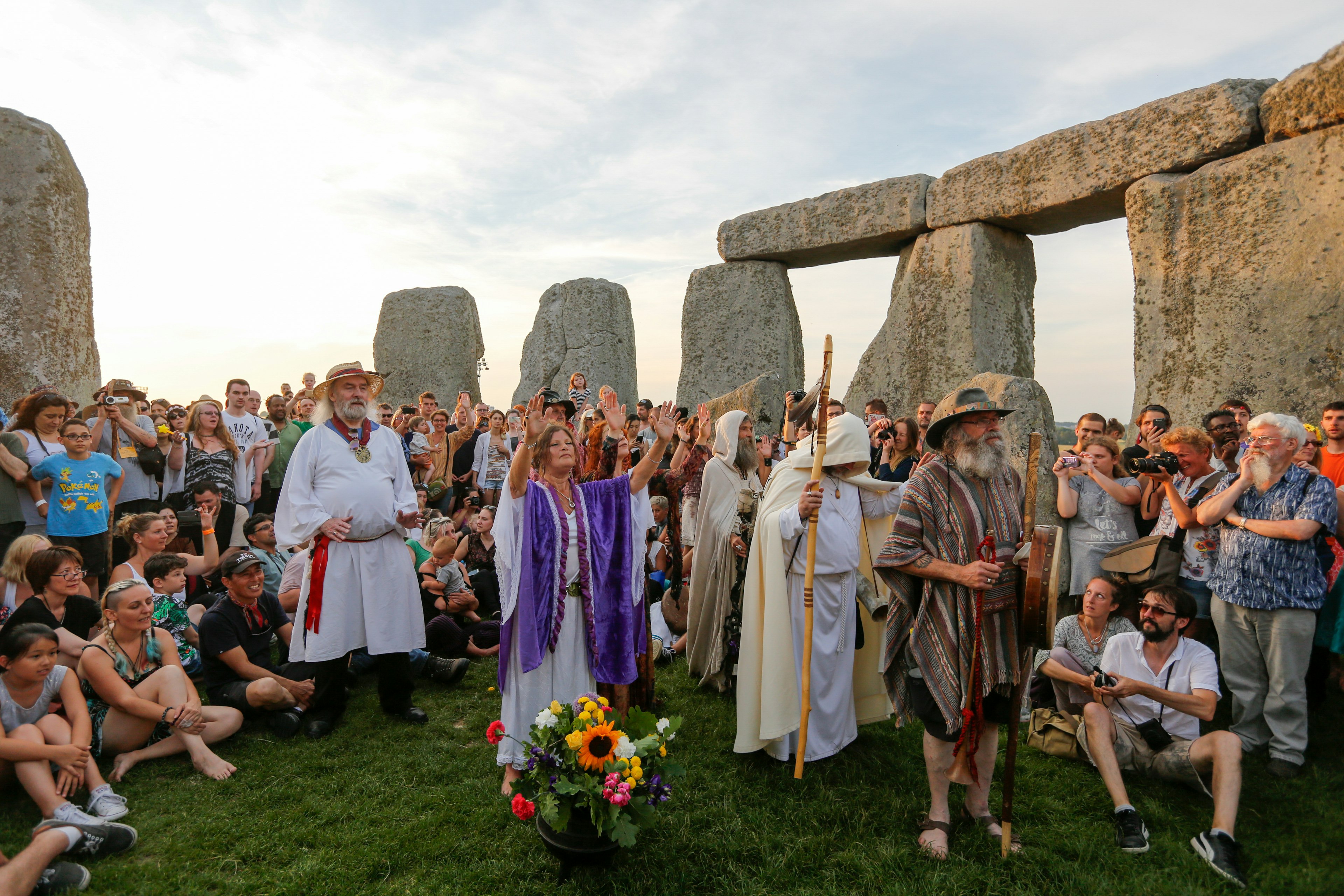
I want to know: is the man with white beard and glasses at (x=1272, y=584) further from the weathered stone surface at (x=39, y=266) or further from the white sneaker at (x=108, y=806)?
the weathered stone surface at (x=39, y=266)

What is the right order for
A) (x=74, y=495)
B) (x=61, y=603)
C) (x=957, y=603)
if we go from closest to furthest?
1. (x=957, y=603)
2. (x=61, y=603)
3. (x=74, y=495)

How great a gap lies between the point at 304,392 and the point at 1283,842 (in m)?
9.00

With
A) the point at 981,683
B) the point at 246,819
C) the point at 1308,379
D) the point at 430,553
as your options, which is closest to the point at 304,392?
the point at 430,553

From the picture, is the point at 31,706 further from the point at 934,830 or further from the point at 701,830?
the point at 934,830

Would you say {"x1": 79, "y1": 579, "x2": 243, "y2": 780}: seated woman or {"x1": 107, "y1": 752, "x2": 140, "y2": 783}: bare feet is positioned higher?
{"x1": 79, "y1": 579, "x2": 243, "y2": 780}: seated woman

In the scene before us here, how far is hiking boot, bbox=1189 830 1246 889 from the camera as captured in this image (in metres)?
3.18

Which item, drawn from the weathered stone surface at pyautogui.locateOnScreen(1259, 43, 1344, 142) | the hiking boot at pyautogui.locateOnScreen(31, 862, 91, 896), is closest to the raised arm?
the hiking boot at pyautogui.locateOnScreen(31, 862, 91, 896)

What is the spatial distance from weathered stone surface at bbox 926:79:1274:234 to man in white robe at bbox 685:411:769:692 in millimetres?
4110

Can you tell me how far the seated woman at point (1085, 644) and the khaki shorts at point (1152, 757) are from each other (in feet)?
0.79

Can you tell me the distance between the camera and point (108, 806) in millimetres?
3537

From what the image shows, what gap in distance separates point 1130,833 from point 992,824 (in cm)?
60

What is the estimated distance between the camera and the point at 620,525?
3.99m

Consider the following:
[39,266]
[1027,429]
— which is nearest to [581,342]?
[39,266]

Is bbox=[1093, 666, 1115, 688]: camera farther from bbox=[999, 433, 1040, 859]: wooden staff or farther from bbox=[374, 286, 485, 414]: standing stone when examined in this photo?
bbox=[374, 286, 485, 414]: standing stone
